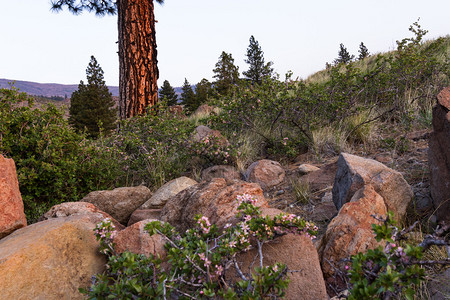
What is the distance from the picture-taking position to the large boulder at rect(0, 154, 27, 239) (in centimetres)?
280

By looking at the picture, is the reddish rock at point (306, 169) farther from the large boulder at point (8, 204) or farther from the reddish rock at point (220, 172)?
the large boulder at point (8, 204)

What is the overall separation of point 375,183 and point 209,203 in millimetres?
1668

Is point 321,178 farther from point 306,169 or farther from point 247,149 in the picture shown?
point 247,149

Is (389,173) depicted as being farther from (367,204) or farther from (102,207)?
(102,207)

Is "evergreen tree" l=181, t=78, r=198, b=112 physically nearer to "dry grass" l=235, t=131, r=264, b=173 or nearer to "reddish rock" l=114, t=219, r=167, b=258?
"dry grass" l=235, t=131, r=264, b=173

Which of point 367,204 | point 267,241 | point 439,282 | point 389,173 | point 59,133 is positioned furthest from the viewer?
point 59,133

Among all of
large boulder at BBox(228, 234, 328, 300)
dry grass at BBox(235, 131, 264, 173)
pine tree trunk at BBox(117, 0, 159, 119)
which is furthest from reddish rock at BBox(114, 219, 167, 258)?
pine tree trunk at BBox(117, 0, 159, 119)

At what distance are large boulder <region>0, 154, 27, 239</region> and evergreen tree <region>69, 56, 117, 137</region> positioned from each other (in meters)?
24.5

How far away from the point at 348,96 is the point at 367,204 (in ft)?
14.8

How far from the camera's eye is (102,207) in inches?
154

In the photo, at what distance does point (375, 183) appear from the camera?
9.74 feet

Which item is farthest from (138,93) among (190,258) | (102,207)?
(190,258)

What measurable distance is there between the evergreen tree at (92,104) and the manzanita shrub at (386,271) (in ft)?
88.8

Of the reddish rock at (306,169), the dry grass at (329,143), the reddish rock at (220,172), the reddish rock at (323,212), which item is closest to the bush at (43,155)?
the reddish rock at (220,172)
